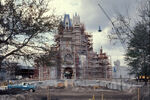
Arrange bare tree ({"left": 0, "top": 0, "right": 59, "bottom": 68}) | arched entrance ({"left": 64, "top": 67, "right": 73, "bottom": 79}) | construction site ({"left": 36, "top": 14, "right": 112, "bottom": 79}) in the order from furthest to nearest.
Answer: arched entrance ({"left": 64, "top": 67, "right": 73, "bottom": 79}), construction site ({"left": 36, "top": 14, "right": 112, "bottom": 79}), bare tree ({"left": 0, "top": 0, "right": 59, "bottom": 68})

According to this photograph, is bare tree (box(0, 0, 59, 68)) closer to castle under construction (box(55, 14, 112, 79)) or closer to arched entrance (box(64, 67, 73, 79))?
castle under construction (box(55, 14, 112, 79))

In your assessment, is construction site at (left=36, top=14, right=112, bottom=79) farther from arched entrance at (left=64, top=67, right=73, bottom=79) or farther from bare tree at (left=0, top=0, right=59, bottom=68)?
bare tree at (left=0, top=0, right=59, bottom=68)

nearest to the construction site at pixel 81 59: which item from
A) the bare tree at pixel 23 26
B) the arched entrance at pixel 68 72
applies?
the arched entrance at pixel 68 72

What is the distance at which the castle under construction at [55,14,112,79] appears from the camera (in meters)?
80.3

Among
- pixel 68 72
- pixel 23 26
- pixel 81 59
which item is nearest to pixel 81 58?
pixel 81 59

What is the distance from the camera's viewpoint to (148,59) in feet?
34.3

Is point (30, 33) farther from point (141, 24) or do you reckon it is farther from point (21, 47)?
point (141, 24)

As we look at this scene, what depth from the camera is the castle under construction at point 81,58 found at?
8034 centimetres

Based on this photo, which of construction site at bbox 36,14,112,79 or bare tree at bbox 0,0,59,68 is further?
construction site at bbox 36,14,112,79

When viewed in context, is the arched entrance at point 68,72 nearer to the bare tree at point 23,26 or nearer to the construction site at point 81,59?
the construction site at point 81,59

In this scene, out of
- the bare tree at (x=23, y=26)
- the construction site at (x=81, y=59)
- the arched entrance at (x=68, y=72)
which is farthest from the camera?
the arched entrance at (x=68, y=72)

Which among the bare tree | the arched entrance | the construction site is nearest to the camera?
the bare tree

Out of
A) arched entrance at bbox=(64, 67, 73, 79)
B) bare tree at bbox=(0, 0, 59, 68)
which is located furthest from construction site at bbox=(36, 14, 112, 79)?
bare tree at bbox=(0, 0, 59, 68)

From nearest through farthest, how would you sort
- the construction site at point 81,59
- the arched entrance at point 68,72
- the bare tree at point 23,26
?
1. the bare tree at point 23,26
2. the construction site at point 81,59
3. the arched entrance at point 68,72
